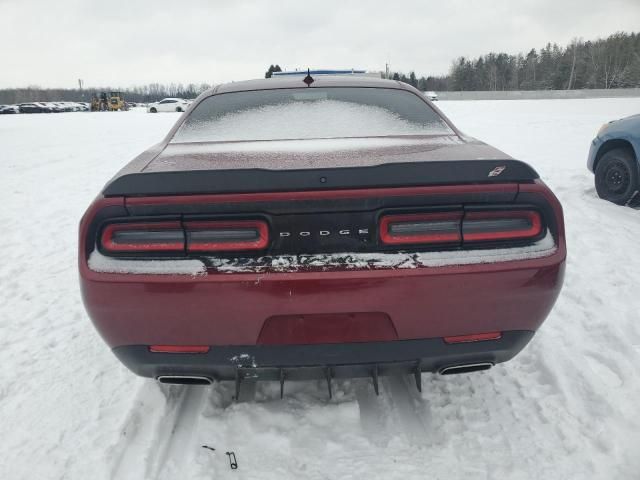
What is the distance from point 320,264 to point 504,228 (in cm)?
73

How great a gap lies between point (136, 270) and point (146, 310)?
0.15 m

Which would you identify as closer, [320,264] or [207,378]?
[320,264]

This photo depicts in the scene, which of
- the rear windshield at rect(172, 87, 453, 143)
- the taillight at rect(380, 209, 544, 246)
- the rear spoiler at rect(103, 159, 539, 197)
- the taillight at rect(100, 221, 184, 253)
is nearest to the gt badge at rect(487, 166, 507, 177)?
the rear spoiler at rect(103, 159, 539, 197)

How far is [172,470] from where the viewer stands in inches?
74.4

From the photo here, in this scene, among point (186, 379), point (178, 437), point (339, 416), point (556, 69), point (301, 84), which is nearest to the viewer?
point (186, 379)

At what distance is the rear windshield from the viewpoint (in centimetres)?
256

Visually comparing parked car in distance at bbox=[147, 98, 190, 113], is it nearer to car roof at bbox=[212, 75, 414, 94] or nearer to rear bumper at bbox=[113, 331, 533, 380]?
car roof at bbox=[212, 75, 414, 94]

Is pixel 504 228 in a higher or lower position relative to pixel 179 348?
higher

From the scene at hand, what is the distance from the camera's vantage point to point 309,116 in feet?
8.94

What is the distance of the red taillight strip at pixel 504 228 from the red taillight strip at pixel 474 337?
0.38 m

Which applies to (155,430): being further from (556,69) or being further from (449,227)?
(556,69)

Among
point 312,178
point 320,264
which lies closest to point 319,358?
point 320,264

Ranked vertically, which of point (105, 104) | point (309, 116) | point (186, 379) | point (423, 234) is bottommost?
point (186, 379)

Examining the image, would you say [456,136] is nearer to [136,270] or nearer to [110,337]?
[136,270]
